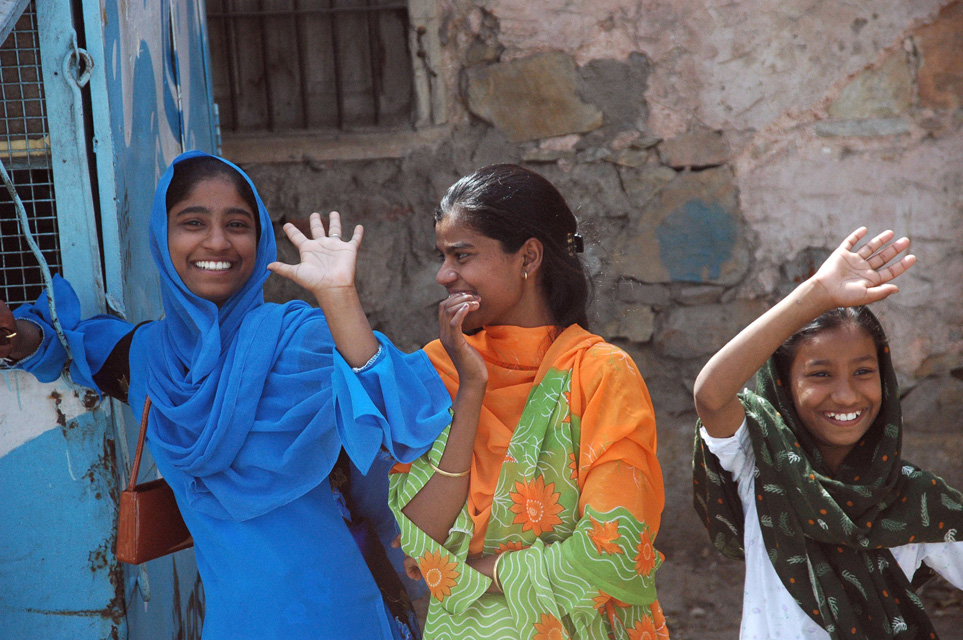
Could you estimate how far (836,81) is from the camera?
11.8 feet

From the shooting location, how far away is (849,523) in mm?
1822

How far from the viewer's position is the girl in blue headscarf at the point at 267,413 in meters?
1.62

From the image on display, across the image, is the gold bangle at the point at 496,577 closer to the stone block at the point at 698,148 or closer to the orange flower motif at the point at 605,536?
the orange flower motif at the point at 605,536

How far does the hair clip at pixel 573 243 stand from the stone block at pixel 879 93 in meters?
2.19

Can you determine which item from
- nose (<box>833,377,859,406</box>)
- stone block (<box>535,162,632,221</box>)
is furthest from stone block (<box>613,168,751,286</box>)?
nose (<box>833,377,859,406</box>)

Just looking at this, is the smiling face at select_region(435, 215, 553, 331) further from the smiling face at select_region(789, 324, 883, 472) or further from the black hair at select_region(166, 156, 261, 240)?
the smiling face at select_region(789, 324, 883, 472)

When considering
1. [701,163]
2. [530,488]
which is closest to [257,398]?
[530,488]

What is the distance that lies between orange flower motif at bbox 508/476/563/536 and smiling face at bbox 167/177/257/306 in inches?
31.6

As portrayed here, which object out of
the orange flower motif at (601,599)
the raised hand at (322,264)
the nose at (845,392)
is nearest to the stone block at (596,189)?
the nose at (845,392)

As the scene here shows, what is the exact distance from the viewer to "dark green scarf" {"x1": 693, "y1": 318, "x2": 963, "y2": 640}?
1.83 meters

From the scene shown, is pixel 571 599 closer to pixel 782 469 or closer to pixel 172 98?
pixel 782 469

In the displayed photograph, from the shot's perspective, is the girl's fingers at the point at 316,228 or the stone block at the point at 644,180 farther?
the stone block at the point at 644,180

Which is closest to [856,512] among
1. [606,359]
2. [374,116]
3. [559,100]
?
[606,359]

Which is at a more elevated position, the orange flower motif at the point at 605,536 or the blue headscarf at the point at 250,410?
the blue headscarf at the point at 250,410
